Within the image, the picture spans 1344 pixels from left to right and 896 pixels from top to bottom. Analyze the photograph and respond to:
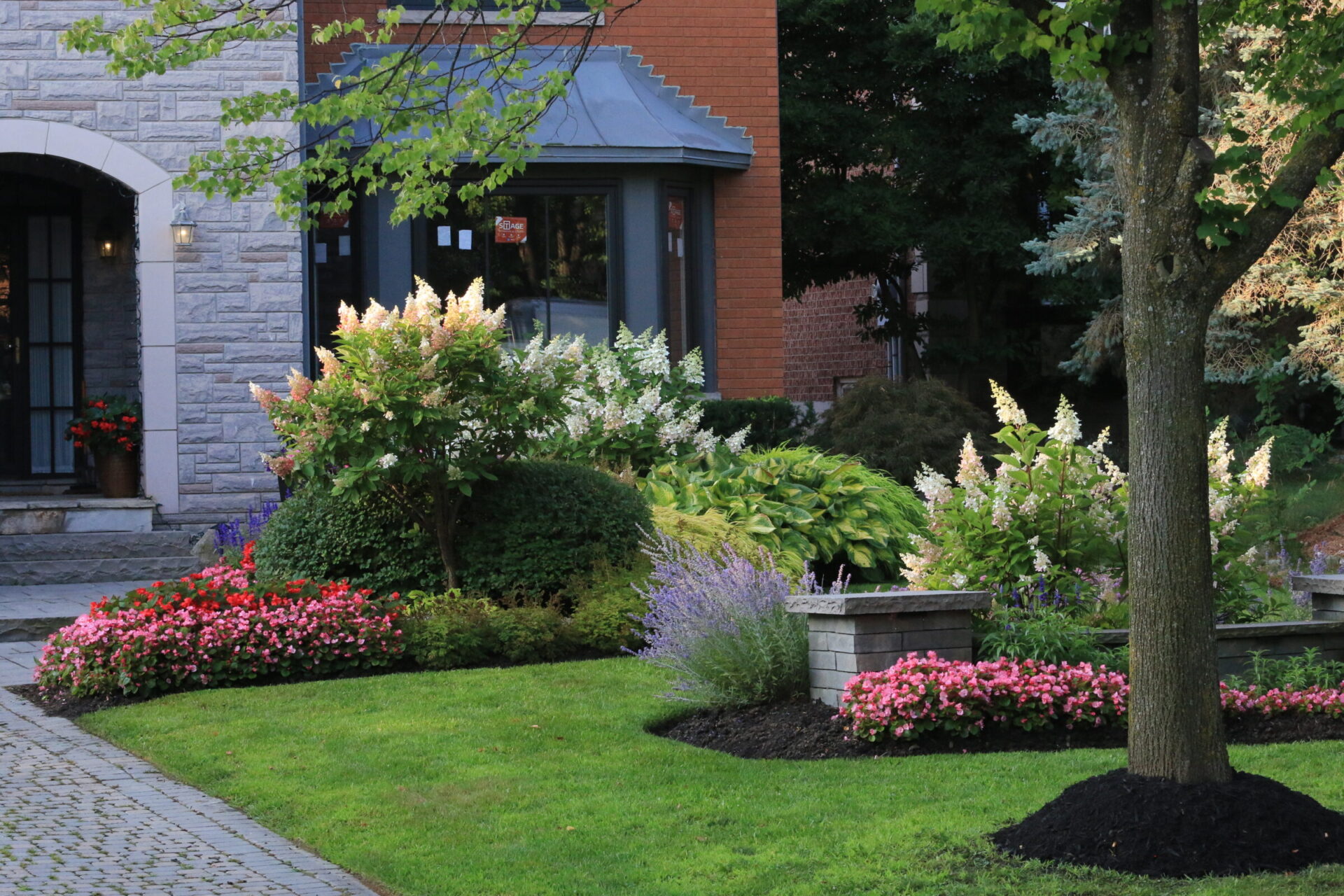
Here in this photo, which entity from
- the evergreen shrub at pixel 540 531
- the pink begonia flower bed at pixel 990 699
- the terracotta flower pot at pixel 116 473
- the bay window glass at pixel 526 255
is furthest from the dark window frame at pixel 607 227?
the pink begonia flower bed at pixel 990 699

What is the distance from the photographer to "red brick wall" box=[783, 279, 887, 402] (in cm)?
2525

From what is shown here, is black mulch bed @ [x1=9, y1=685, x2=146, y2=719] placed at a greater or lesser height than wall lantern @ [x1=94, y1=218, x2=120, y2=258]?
lesser

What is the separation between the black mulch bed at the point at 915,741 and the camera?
6164 millimetres

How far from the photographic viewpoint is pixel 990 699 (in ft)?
20.3

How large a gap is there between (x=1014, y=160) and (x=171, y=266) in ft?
39.3

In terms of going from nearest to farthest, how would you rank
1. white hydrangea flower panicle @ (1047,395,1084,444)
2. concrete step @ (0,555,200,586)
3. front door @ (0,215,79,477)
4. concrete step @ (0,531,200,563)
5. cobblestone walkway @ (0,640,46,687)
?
white hydrangea flower panicle @ (1047,395,1084,444)
cobblestone walkway @ (0,640,46,687)
concrete step @ (0,555,200,586)
concrete step @ (0,531,200,563)
front door @ (0,215,79,477)

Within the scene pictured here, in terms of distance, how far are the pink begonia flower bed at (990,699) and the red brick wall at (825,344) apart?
18.4m

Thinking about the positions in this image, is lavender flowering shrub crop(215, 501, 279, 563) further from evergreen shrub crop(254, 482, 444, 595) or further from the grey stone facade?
evergreen shrub crop(254, 482, 444, 595)

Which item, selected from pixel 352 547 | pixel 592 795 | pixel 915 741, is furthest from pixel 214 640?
pixel 915 741

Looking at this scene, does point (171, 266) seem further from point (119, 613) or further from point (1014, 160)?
point (1014, 160)

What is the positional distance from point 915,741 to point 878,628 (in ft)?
1.81

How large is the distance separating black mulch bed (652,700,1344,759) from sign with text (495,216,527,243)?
8384mm

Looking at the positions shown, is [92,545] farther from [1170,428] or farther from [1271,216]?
[1271,216]

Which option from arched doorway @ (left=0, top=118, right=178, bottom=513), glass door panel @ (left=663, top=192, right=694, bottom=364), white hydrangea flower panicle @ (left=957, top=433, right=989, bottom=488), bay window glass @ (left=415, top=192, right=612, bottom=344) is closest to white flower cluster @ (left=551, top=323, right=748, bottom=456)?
bay window glass @ (left=415, top=192, right=612, bottom=344)
